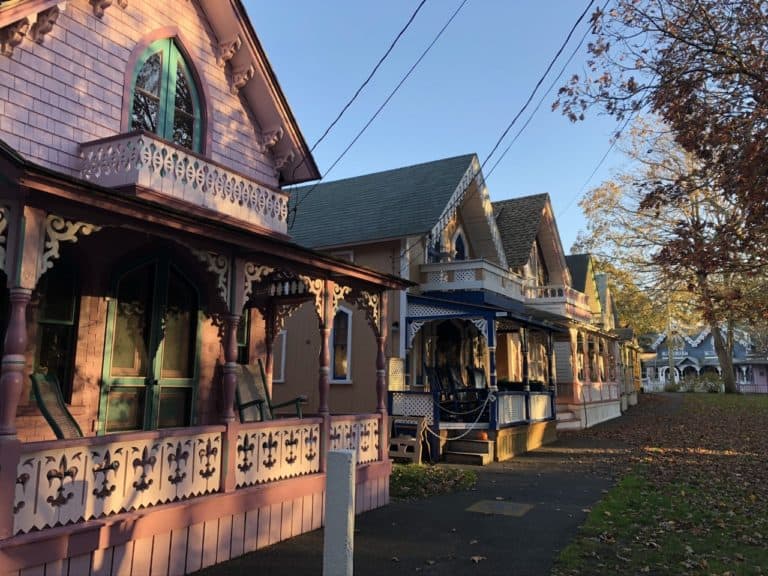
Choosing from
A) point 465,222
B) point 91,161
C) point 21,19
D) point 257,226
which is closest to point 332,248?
point 465,222

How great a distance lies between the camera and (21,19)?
7.22 m

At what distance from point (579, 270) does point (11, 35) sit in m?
28.7

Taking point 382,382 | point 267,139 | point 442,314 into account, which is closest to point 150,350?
point 382,382

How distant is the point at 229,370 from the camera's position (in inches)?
269

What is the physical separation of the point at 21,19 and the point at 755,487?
12978 millimetres

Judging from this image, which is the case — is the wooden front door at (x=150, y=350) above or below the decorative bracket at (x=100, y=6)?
below

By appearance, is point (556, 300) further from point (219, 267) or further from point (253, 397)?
point (219, 267)

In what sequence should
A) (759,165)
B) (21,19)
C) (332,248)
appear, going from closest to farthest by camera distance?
(21,19), (759,165), (332,248)

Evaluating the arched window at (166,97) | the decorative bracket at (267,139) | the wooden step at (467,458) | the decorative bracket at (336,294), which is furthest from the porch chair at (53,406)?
the wooden step at (467,458)

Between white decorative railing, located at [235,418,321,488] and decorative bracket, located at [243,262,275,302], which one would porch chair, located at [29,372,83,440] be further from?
decorative bracket, located at [243,262,275,302]

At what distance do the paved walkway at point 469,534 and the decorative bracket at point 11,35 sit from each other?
250 inches

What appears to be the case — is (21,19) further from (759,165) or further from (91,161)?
(759,165)

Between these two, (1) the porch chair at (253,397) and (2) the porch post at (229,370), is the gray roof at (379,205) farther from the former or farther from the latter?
(2) the porch post at (229,370)

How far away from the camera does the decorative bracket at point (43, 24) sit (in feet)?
24.7
